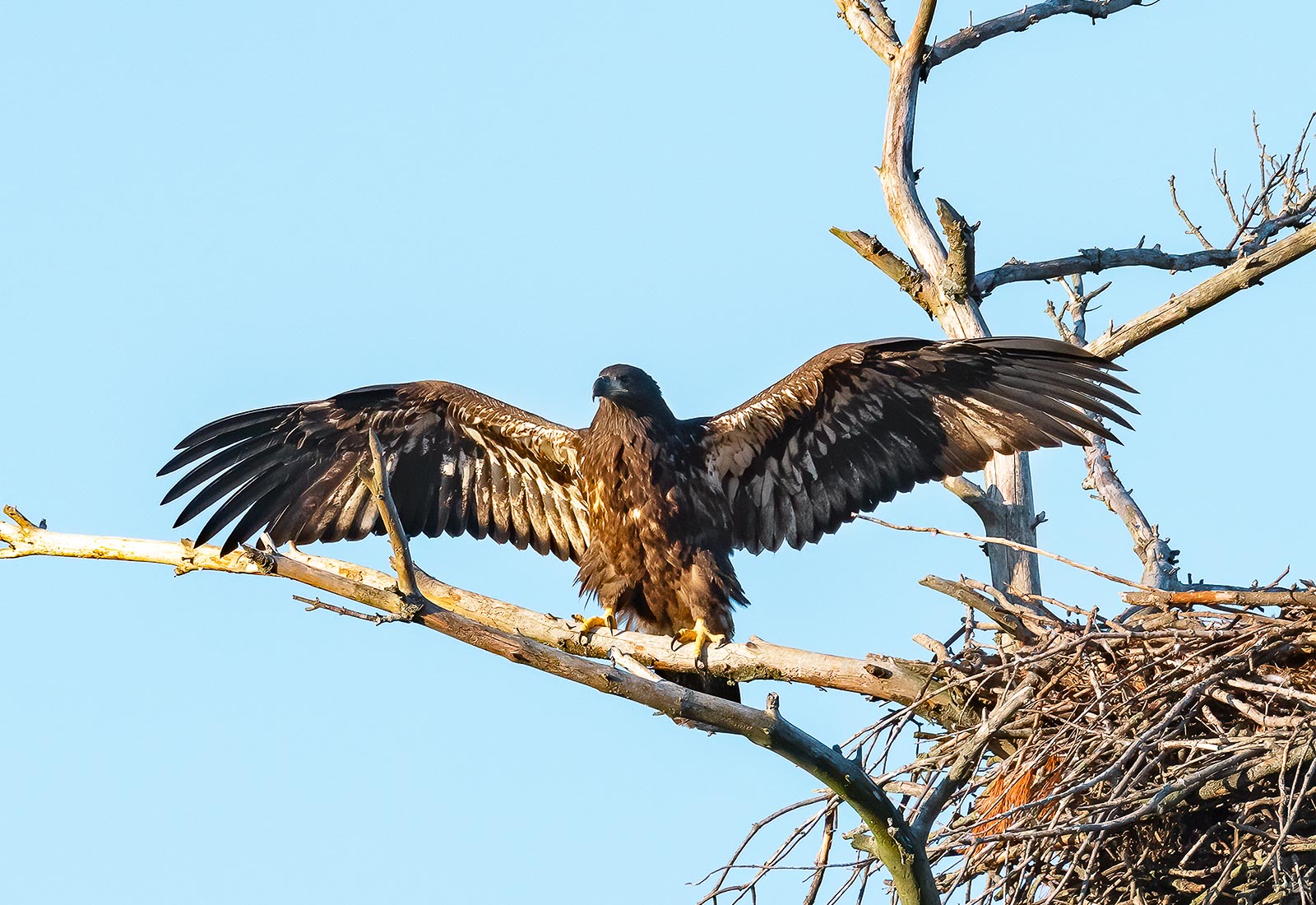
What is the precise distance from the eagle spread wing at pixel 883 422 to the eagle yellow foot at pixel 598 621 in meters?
0.90

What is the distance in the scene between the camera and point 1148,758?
6000 millimetres

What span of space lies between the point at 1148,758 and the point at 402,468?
4651 mm

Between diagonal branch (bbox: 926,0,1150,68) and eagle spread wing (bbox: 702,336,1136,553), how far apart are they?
1.81 meters

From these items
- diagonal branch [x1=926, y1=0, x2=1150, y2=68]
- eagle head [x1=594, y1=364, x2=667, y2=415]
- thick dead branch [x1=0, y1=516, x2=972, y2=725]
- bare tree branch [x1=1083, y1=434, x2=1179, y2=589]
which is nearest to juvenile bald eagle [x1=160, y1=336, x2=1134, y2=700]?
eagle head [x1=594, y1=364, x2=667, y2=415]

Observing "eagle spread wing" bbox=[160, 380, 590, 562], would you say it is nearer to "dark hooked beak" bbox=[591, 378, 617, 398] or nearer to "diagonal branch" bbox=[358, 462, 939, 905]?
"dark hooked beak" bbox=[591, 378, 617, 398]

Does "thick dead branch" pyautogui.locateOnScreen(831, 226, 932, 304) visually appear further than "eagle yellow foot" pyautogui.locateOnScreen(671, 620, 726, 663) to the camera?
Yes

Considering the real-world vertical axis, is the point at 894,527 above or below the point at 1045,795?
above

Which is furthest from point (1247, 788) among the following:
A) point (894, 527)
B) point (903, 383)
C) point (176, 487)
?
point (176, 487)

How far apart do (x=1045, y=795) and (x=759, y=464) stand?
2.85 m

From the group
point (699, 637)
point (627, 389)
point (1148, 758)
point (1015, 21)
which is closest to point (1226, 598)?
point (1148, 758)

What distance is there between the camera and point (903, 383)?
8.12 m

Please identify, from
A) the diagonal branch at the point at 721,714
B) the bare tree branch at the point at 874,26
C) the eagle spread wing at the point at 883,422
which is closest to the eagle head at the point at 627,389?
the eagle spread wing at the point at 883,422

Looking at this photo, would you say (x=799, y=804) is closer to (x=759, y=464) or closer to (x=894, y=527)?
(x=894, y=527)

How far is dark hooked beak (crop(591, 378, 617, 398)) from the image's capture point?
8.33 metres
